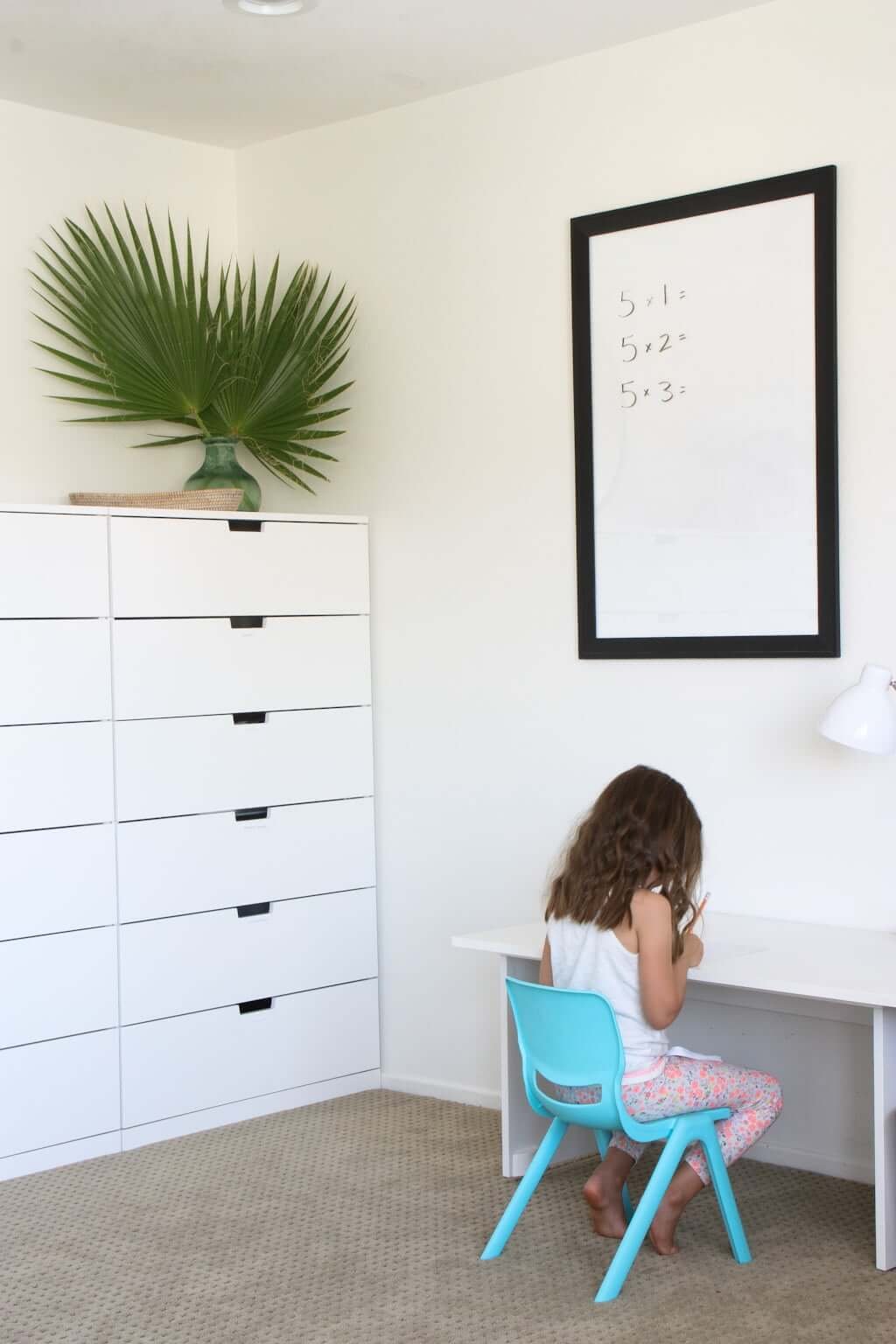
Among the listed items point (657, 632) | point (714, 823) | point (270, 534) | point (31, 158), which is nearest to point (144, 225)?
point (31, 158)

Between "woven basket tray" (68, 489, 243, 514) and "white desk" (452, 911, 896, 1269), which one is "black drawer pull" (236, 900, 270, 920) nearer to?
"white desk" (452, 911, 896, 1269)

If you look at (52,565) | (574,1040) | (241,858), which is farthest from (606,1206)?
(52,565)

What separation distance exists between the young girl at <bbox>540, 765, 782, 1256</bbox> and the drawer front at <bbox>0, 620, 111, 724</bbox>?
1.27 m

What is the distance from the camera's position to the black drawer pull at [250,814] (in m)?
3.67

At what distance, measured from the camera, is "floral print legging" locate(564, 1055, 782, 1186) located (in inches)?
103

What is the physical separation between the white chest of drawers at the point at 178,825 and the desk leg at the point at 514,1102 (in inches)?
27.6

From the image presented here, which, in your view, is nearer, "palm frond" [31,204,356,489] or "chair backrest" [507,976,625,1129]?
"chair backrest" [507,976,625,1129]

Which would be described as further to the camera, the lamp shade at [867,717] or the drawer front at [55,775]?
the drawer front at [55,775]

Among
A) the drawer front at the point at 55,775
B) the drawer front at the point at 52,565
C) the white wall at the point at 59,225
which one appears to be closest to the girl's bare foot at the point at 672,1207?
the drawer front at the point at 55,775

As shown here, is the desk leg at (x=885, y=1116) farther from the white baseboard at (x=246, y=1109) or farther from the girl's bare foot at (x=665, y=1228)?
the white baseboard at (x=246, y=1109)

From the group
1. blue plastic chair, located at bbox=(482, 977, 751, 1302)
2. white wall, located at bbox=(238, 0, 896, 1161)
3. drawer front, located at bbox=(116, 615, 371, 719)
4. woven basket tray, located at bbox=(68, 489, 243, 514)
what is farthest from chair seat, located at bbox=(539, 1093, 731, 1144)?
woven basket tray, located at bbox=(68, 489, 243, 514)

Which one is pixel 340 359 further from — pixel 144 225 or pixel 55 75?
pixel 55 75

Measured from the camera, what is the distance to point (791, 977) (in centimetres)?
264

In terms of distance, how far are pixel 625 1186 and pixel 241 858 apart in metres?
1.27
